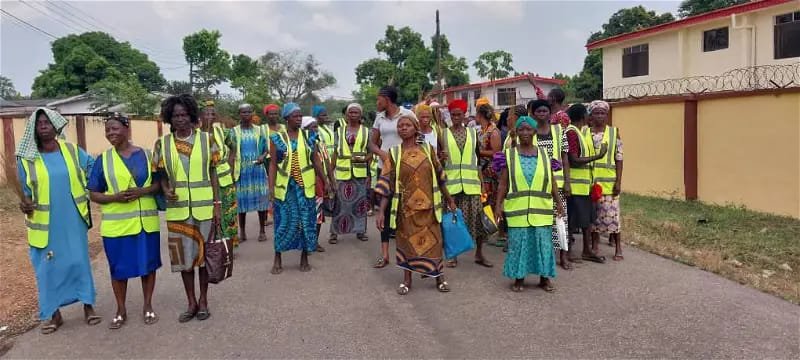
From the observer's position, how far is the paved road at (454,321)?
12.8ft

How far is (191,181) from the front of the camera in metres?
4.42

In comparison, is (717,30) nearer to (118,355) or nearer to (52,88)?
(118,355)

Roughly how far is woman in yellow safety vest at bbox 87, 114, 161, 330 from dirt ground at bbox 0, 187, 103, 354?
933 millimetres

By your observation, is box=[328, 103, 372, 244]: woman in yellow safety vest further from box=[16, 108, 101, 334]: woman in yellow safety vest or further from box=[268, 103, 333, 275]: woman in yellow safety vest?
box=[16, 108, 101, 334]: woman in yellow safety vest

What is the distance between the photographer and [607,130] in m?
→ 6.18

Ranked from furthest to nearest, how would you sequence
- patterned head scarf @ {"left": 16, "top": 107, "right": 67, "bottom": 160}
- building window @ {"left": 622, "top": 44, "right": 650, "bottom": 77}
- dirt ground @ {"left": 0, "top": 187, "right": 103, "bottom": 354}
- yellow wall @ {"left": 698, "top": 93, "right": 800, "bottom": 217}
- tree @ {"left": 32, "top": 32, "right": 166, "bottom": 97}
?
tree @ {"left": 32, "top": 32, "right": 166, "bottom": 97} → building window @ {"left": 622, "top": 44, "right": 650, "bottom": 77} → yellow wall @ {"left": 698, "top": 93, "right": 800, "bottom": 217} → dirt ground @ {"left": 0, "top": 187, "right": 103, "bottom": 354} → patterned head scarf @ {"left": 16, "top": 107, "right": 67, "bottom": 160}

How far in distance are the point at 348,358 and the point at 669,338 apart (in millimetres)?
2236

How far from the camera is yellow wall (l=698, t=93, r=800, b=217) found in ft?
27.8

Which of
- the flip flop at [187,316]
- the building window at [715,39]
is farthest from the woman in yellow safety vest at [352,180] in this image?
the building window at [715,39]

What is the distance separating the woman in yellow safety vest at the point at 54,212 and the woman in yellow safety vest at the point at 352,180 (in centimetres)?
346

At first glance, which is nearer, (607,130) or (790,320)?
(790,320)

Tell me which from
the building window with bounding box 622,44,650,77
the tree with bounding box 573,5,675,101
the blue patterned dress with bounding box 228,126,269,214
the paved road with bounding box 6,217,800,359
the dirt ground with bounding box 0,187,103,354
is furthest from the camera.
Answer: the tree with bounding box 573,5,675,101

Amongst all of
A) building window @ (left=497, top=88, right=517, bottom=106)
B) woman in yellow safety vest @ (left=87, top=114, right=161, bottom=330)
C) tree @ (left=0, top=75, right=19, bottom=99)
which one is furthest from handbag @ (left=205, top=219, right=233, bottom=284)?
tree @ (left=0, top=75, right=19, bottom=99)

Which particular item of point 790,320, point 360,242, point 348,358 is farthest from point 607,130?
point 348,358
